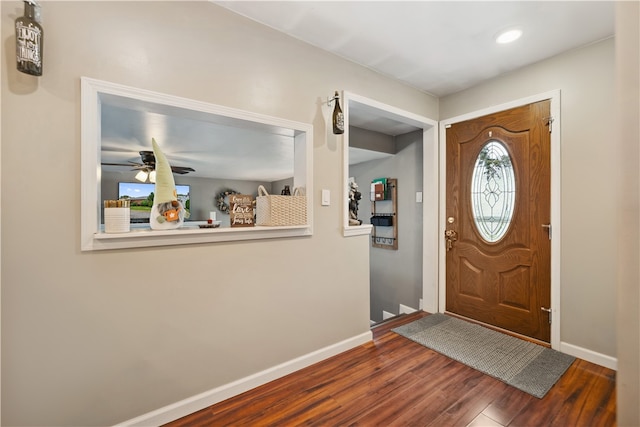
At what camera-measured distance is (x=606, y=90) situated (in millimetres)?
2037

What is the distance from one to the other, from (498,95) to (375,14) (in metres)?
1.58

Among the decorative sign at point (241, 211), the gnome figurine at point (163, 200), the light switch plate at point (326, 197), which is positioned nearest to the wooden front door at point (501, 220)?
the light switch plate at point (326, 197)

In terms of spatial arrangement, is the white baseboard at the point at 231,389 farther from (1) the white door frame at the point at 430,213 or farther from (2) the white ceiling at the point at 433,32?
(2) the white ceiling at the point at 433,32

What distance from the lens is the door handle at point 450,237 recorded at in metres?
2.99

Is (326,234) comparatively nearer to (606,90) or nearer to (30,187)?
(30,187)

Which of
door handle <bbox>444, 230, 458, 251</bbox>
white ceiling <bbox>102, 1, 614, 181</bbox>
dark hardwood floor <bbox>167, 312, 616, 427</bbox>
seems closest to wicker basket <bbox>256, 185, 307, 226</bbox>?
white ceiling <bbox>102, 1, 614, 181</bbox>

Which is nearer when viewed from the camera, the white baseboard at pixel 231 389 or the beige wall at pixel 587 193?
the white baseboard at pixel 231 389

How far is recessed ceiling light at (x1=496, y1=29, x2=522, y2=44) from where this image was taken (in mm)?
1972

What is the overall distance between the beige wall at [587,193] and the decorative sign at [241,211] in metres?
2.45

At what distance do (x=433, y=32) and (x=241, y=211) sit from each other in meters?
1.83

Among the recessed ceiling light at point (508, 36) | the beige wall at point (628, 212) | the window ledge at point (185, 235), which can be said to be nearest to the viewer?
the beige wall at point (628, 212)

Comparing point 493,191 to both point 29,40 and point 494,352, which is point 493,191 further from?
point 29,40

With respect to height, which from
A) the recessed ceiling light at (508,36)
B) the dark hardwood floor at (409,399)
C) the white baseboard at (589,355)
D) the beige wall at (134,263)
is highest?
the recessed ceiling light at (508,36)

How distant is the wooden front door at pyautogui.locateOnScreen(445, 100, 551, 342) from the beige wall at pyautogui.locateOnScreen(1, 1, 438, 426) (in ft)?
5.35
